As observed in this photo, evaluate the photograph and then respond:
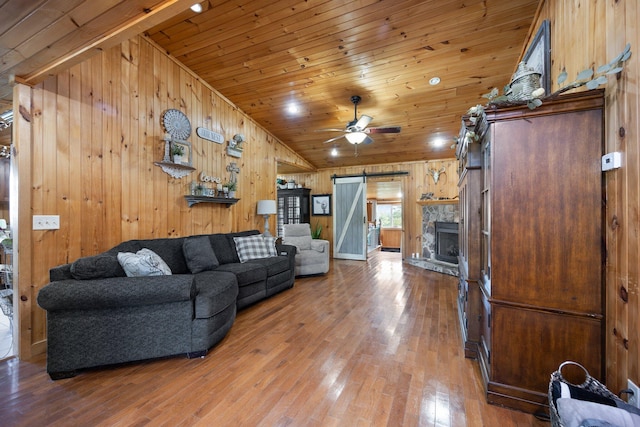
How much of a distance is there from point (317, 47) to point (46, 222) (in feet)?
11.0

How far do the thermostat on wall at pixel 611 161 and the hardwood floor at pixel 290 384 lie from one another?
147 cm

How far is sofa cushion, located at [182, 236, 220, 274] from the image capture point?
3.04 meters

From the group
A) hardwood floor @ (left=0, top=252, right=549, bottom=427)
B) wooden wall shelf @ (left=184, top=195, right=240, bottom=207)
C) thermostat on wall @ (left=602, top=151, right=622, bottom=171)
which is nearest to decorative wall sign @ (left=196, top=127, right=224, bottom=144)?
wooden wall shelf @ (left=184, top=195, right=240, bottom=207)

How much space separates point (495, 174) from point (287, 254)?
3.18m

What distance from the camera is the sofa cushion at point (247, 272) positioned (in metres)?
3.14

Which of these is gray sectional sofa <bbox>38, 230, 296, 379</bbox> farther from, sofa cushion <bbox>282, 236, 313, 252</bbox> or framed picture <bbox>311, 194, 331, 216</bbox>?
framed picture <bbox>311, 194, 331, 216</bbox>

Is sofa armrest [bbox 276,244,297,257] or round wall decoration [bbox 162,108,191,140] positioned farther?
sofa armrest [bbox 276,244,297,257]

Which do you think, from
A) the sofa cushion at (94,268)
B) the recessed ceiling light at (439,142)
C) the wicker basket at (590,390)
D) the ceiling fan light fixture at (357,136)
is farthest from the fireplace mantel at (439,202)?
the sofa cushion at (94,268)

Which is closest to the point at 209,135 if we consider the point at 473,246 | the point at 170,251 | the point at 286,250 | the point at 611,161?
the point at 170,251

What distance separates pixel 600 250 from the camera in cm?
141

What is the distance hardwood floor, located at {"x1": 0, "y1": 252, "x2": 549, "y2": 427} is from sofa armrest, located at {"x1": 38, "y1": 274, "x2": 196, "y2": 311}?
0.54 m

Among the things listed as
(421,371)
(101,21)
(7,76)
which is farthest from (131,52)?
(421,371)

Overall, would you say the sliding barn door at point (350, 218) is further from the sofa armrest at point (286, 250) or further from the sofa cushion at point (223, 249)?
the sofa cushion at point (223, 249)

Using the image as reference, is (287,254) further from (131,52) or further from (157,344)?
(131,52)
